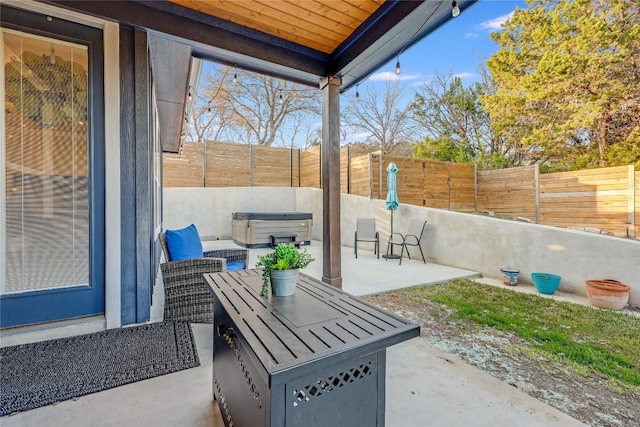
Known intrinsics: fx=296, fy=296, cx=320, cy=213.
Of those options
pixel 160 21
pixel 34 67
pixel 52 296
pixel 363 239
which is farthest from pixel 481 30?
pixel 52 296

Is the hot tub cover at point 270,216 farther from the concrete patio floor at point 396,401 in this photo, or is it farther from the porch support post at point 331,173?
the concrete patio floor at point 396,401

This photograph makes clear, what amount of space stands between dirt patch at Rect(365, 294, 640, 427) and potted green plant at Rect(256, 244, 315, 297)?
5.13ft

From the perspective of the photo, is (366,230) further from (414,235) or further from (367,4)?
(367,4)

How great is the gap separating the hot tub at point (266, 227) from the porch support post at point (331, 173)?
159 inches

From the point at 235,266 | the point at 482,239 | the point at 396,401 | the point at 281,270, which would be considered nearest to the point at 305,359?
the point at 281,270

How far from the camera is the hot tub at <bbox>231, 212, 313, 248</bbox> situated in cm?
709

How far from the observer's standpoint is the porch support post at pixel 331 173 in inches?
126

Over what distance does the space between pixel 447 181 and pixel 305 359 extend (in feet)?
29.0

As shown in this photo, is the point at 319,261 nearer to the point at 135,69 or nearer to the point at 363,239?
the point at 363,239

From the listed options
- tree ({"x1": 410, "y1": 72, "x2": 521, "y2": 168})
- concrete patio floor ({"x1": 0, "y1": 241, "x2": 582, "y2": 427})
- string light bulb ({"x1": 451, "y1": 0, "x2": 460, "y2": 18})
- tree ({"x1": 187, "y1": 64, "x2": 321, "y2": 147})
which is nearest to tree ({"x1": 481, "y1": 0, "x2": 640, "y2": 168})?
tree ({"x1": 410, "y1": 72, "x2": 521, "y2": 168})

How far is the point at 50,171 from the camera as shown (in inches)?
88.2

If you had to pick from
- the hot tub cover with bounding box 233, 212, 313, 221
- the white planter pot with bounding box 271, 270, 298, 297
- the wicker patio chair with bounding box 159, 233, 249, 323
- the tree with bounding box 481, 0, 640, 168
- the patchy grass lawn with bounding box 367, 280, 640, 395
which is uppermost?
the tree with bounding box 481, 0, 640, 168

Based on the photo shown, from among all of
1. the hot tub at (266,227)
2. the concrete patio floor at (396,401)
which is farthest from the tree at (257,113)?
the concrete patio floor at (396,401)

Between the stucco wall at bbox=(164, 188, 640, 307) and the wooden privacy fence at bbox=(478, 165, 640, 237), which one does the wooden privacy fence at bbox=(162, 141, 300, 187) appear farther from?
the wooden privacy fence at bbox=(478, 165, 640, 237)
